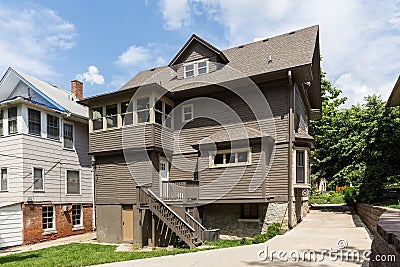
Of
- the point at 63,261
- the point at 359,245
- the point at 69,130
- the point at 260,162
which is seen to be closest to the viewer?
the point at 359,245

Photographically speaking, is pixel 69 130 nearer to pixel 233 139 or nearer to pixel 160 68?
pixel 160 68

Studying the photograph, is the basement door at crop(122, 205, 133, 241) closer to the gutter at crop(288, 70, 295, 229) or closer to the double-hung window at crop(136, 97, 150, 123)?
the double-hung window at crop(136, 97, 150, 123)

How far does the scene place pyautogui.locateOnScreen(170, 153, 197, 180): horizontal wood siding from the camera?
15.5 meters

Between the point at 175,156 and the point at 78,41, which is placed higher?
the point at 78,41

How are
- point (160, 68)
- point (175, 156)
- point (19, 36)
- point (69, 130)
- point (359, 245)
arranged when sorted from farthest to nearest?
point (160, 68) → point (69, 130) → point (175, 156) → point (19, 36) → point (359, 245)

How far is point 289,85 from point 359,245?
6.98 m

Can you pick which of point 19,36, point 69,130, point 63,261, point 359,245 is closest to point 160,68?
point 69,130

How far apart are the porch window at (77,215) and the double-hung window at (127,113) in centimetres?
718

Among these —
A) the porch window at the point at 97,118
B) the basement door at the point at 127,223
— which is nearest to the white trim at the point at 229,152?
the basement door at the point at 127,223

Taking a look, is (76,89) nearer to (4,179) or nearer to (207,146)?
(4,179)

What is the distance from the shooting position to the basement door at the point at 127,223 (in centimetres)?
1430

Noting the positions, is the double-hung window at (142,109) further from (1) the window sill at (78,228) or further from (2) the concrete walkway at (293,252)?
(1) the window sill at (78,228)

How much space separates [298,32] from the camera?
16.6m

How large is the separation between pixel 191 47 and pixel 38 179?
10429mm
